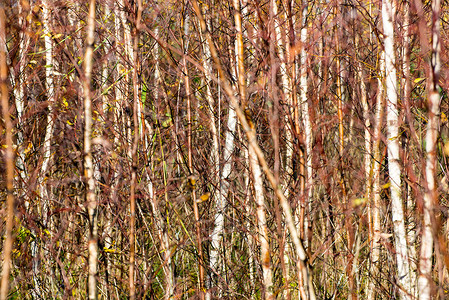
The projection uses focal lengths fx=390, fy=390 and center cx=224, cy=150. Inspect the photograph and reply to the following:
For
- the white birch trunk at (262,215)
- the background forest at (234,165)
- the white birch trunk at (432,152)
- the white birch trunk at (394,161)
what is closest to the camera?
the white birch trunk at (432,152)

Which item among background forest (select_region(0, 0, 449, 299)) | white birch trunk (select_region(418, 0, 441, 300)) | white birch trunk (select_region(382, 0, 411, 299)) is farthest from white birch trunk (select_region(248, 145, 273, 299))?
white birch trunk (select_region(382, 0, 411, 299))

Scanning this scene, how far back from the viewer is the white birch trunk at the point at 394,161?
340 centimetres

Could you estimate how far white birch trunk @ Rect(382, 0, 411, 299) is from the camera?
340cm

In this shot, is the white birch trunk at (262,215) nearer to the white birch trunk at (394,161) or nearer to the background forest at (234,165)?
the background forest at (234,165)

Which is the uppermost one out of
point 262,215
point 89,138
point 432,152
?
point 89,138

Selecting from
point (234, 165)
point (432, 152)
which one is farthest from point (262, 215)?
point (234, 165)

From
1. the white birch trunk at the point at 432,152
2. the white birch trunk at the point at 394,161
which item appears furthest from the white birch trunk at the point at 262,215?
the white birch trunk at the point at 394,161

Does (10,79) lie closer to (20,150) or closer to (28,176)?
(20,150)

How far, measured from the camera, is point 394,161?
344 cm

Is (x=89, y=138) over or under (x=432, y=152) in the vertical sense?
over

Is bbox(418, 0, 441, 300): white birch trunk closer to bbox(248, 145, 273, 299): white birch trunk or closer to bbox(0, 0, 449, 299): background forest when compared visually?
bbox(0, 0, 449, 299): background forest

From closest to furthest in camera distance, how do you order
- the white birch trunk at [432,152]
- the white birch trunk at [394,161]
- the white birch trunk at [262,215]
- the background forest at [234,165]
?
the white birch trunk at [432,152] → the white birch trunk at [262,215] → the background forest at [234,165] → the white birch trunk at [394,161]

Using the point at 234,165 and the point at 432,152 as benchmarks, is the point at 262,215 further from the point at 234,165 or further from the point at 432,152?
the point at 234,165

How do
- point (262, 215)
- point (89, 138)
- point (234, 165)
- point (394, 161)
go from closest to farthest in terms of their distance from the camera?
point (89, 138) < point (262, 215) < point (394, 161) < point (234, 165)
